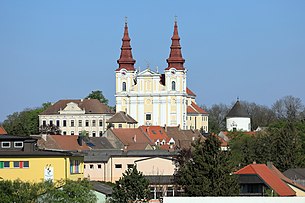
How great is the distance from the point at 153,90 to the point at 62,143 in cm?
6092

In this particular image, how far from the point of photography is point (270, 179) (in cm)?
6016

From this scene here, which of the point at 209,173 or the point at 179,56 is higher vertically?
the point at 179,56

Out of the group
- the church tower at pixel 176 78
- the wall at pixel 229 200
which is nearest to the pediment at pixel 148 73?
the church tower at pixel 176 78

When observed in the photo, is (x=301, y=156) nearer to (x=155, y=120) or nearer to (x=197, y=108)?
(x=155, y=120)

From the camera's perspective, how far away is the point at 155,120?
154125mm

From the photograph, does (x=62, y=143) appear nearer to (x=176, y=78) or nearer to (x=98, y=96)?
(x=176, y=78)

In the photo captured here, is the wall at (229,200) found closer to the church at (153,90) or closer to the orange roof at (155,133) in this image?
the orange roof at (155,133)

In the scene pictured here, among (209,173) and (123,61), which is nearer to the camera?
(209,173)

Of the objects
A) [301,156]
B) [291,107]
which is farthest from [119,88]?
[301,156]

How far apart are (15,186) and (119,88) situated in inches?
4513

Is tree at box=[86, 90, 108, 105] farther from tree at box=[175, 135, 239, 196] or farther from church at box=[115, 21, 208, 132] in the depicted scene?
tree at box=[175, 135, 239, 196]

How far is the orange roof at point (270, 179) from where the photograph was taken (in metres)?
58.1

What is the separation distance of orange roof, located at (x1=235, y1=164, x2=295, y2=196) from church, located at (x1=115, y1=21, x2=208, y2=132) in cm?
9080

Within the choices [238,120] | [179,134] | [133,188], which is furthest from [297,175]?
[238,120]
